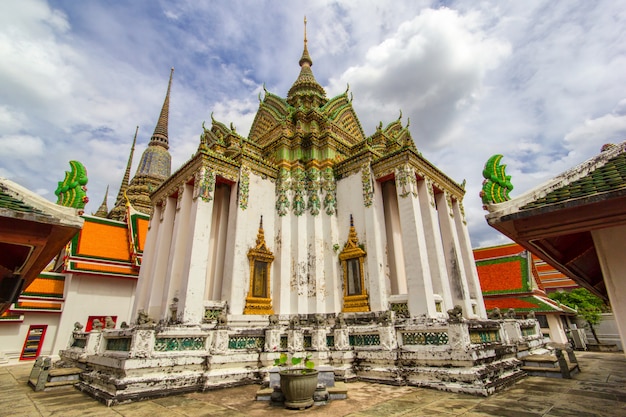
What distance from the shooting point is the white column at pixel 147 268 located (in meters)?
13.2

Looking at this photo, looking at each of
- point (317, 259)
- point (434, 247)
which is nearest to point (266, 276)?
point (317, 259)

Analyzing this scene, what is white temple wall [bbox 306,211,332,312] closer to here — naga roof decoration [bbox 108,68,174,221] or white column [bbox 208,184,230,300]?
white column [bbox 208,184,230,300]

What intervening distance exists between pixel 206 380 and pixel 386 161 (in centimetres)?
921

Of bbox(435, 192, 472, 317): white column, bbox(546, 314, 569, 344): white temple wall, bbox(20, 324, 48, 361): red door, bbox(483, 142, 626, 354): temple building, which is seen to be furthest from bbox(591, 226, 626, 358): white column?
bbox(20, 324, 48, 361): red door

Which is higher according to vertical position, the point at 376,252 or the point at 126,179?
the point at 126,179

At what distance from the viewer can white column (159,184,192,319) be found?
432 inches

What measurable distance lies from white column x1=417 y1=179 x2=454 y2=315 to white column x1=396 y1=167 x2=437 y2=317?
0.40 m

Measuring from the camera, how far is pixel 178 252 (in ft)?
37.5

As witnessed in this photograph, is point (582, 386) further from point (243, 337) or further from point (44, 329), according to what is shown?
point (44, 329)

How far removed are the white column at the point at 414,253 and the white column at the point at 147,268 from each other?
389 inches

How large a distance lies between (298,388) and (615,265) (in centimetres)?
480

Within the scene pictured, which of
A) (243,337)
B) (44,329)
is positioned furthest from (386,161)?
(44,329)

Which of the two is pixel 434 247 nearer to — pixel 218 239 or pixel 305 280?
pixel 305 280

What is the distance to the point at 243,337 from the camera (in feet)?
28.7
